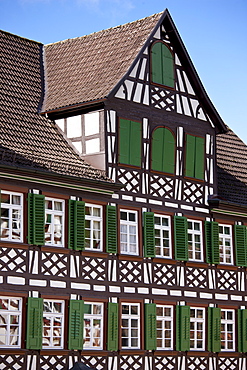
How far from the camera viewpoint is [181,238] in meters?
33.0

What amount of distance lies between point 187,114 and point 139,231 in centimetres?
486

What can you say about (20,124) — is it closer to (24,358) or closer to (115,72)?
(115,72)

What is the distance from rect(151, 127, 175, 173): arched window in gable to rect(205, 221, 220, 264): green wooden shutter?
2.44m

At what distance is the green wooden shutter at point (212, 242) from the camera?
34.0m

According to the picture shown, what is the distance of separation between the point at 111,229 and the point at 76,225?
1.49 metres

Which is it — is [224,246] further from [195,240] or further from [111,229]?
[111,229]

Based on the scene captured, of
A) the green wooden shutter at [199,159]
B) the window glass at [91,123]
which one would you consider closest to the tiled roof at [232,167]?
the green wooden shutter at [199,159]

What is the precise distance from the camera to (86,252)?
1175 inches

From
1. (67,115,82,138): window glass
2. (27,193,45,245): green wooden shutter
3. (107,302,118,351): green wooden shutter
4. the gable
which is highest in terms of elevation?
the gable

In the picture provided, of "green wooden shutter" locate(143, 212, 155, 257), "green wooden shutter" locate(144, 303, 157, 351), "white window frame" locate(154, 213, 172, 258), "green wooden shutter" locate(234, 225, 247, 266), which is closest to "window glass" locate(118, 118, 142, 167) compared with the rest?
"green wooden shutter" locate(143, 212, 155, 257)

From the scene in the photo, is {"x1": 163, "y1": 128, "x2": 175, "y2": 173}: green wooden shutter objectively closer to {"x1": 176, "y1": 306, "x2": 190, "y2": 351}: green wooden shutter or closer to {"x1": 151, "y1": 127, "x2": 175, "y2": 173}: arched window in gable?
{"x1": 151, "y1": 127, "x2": 175, "y2": 173}: arched window in gable

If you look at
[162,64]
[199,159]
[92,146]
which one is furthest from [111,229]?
[162,64]

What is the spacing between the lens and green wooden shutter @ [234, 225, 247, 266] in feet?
115

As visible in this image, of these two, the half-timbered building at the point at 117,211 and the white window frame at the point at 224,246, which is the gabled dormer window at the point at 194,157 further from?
the white window frame at the point at 224,246
